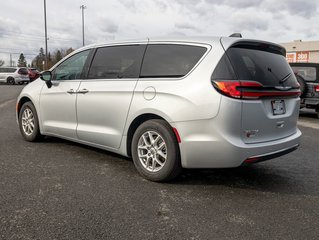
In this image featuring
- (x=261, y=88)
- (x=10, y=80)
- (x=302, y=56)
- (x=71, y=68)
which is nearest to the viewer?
(x=261, y=88)

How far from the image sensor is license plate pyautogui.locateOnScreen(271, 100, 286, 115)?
4.07 m

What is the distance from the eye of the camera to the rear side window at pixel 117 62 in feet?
15.2

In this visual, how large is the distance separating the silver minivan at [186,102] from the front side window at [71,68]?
8 centimetres

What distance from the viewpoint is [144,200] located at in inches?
147

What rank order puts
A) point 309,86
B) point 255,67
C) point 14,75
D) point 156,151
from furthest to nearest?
point 14,75 < point 309,86 < point 156,151 < point 255,67

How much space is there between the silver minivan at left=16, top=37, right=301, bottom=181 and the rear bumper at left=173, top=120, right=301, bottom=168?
1 cm

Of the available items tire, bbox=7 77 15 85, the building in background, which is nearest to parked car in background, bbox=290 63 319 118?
tire, bbox=7 77 15 85

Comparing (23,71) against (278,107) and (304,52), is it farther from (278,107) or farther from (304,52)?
(304,52)

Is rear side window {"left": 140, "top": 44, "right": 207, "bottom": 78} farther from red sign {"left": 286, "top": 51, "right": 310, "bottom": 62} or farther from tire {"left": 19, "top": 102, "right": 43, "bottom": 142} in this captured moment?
red sign {"left": 286, "top": 51, "right": 310, "bottom": 62}

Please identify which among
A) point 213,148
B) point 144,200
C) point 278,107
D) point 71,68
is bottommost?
point 144,200

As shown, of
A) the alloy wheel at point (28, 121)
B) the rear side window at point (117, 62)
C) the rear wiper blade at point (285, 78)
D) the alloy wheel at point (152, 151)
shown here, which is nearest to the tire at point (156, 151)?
the alloy wheel at point (152, 151)

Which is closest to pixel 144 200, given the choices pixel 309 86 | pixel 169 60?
pixel 169 60

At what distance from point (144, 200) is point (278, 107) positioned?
1834 mm

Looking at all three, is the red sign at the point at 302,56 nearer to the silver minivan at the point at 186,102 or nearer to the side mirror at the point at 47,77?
the silver minivan at the point at 186,102
